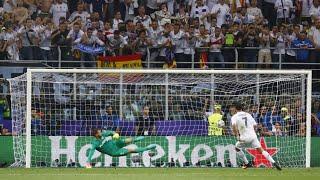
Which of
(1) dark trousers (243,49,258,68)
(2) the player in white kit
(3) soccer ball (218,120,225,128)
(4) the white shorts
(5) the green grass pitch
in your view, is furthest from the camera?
(1) dark trousers (243,49,258,68)

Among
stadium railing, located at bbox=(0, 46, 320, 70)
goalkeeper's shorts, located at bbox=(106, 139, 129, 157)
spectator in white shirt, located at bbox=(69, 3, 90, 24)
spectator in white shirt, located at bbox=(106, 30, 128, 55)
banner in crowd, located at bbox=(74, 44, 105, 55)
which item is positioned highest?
spectator in white shirt, located at bbox=(69, 3, 90, 24)

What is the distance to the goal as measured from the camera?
21.9 metres

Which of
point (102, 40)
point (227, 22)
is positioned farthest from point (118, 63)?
point (227, 22)

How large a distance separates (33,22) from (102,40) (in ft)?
7.41

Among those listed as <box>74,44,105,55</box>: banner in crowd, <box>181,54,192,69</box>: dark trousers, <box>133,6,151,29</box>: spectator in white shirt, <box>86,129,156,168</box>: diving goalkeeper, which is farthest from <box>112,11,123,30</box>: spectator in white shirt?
<box>86,129,156,168</box>: diving goalkeeper

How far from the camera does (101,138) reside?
20172mm

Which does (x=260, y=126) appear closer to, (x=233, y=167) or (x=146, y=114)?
(x=233, y=167)

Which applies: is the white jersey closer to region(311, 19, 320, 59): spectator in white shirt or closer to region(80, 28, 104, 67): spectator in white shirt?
region(311, 19, 320, 59): spectator in white shirt

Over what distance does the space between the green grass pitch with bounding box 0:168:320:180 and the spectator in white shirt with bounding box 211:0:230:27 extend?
22.9 feet

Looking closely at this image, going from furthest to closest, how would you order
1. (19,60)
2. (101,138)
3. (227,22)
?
(227,22) → (19,60) → (101,138)

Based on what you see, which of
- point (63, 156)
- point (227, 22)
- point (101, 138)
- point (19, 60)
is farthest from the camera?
point (227, 22)

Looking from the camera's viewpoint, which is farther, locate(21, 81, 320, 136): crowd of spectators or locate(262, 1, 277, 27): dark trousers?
locate(262, 1, 277, 27): dark trousers

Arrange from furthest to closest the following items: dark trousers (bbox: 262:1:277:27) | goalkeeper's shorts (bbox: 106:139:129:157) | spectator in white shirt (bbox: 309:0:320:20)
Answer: dark trousers (bbox: 262:1:277:27)
spectator in white shirt (bbox: 309:0:320:20)
goalkeeper's shorts (bbox: 106:139:129:157)

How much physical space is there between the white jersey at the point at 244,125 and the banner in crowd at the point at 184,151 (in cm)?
243
